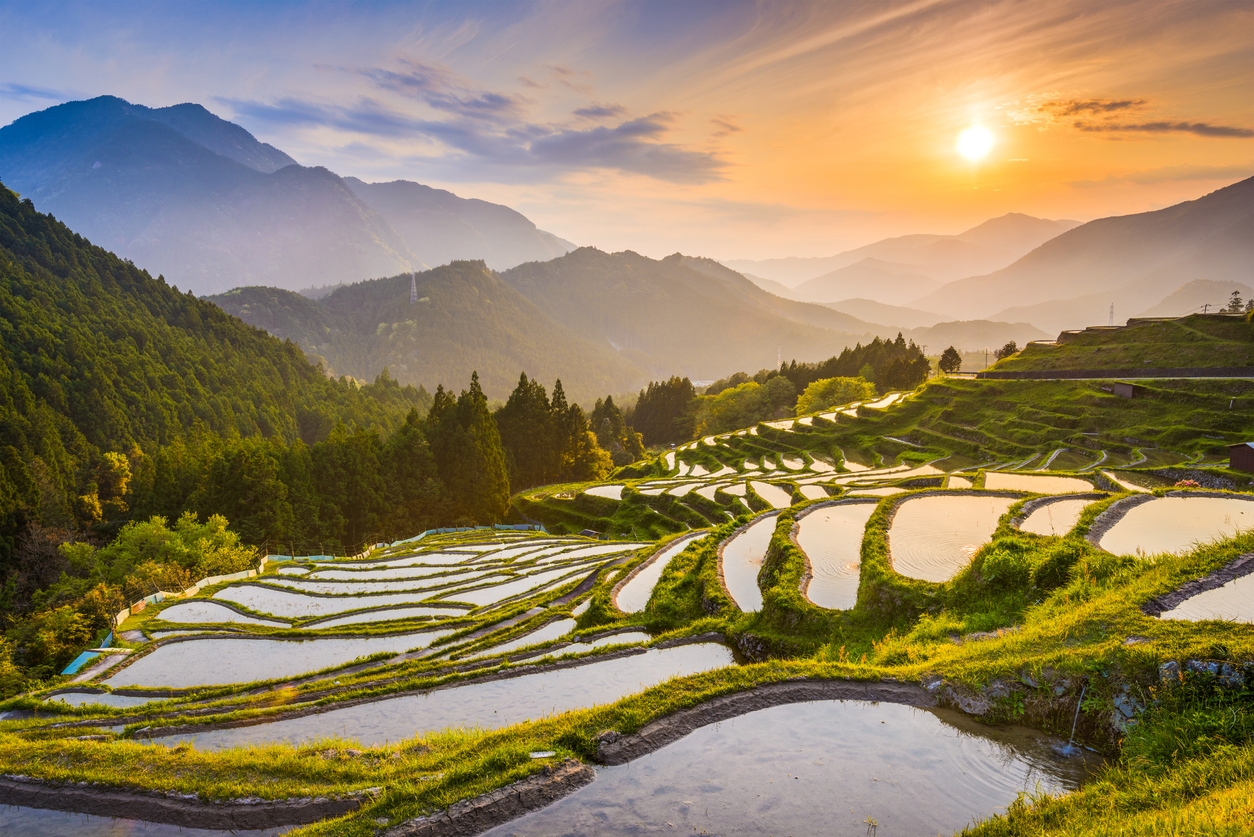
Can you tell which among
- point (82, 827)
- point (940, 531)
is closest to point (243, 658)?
point (82, 827)

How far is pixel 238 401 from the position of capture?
10869 centimetres

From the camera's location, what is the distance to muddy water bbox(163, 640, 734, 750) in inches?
500

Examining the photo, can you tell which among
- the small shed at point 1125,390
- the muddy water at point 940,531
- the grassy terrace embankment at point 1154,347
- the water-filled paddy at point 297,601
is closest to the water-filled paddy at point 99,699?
the water-filled paddy at point 297,601

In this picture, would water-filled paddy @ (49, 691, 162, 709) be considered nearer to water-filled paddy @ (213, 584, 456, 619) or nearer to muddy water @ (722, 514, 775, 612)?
water-filled paddy @ (213, 584, 456, 619)

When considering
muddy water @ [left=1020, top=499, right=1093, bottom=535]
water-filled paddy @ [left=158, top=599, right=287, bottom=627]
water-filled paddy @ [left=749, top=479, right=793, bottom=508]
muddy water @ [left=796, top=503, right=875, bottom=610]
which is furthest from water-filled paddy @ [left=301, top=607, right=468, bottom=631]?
muddy water @ [left=1020, top=499, right=1093, bottom=535]

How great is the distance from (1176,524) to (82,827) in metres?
26.5

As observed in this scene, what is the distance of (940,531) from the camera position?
736 inches

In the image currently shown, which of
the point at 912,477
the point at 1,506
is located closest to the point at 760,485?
the point at 912,477

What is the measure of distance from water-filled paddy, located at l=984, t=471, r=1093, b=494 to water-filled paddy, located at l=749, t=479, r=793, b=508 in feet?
38.3

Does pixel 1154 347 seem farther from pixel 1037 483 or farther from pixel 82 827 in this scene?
pixel 82 827

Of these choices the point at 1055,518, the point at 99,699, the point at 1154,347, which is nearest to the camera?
the point at 99,699

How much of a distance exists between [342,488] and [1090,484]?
60.0m

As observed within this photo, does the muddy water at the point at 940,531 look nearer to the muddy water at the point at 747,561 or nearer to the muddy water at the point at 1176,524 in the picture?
the muddy water at the point at 1176,524

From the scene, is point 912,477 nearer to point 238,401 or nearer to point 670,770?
point 670,770
